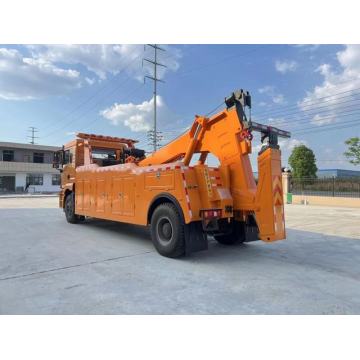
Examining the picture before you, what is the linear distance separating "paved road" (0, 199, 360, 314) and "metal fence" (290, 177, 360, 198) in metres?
14.3

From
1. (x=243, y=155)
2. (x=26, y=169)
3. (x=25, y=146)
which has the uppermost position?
(x=25, y=146)

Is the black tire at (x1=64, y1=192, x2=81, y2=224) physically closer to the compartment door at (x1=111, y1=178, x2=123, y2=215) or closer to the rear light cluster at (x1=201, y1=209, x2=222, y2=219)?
the compartment door at (x1=111, y1=178, x2=123, y2=215)

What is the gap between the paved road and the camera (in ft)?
12.0

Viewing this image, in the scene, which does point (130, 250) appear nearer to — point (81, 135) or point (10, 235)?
point (10, 235)

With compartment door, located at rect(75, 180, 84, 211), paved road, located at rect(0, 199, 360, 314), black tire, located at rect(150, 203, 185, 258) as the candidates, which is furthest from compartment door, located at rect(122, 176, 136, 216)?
compartment door, located at rect(75, 180, 84, 211)

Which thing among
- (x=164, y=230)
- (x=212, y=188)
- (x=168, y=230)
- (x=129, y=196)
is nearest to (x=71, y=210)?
(x=129, y=196)

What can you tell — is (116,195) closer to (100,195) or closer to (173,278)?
(100,195)

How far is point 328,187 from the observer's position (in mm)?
22203

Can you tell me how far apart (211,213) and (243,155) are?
1.26m

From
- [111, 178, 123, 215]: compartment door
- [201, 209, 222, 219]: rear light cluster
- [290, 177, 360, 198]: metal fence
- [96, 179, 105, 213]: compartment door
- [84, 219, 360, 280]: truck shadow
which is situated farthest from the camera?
[290, 177, 360, 198]: metal fence

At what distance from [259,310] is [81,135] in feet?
28.0

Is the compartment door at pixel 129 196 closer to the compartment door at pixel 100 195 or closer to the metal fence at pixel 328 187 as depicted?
the compartment door at pixel 100 195

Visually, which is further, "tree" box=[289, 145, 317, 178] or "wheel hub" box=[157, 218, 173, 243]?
"tree" box=[289, 145, 317, 178]

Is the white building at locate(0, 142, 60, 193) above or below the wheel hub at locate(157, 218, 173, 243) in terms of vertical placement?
above
